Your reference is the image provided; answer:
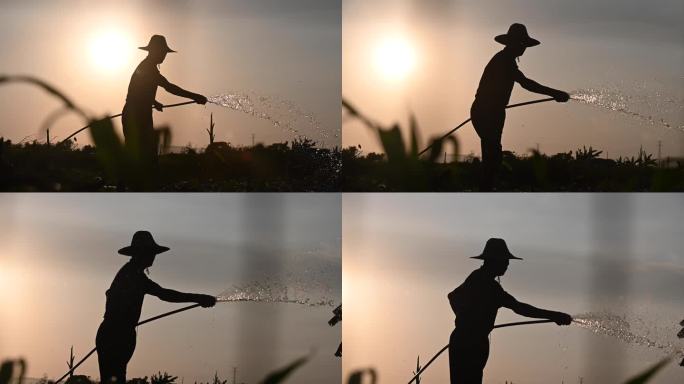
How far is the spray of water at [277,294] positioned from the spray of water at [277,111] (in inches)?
14.7

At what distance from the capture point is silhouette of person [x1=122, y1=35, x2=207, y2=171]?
224 centimetres

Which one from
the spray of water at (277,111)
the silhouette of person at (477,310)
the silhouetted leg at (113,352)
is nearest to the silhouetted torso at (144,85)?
the spray of water at (277,111)

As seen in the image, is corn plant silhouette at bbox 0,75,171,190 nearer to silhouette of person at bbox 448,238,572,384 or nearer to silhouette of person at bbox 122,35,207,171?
silhouette of person at bbox 122,35,207,171

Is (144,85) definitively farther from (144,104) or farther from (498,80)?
(498,80)

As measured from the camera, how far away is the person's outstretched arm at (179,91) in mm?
2242

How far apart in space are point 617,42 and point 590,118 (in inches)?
7.7

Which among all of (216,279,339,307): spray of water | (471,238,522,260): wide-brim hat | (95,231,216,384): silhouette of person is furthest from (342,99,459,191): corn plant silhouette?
(95,231,216,384): silhouette of person

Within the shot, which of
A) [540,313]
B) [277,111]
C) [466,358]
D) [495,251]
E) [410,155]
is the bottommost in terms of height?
[466,358]

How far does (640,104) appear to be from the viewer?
2.27m

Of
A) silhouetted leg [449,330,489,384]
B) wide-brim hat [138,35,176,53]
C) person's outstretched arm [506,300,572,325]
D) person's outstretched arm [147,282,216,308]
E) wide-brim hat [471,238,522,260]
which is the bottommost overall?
silhouetted leg [449,330,489,384]

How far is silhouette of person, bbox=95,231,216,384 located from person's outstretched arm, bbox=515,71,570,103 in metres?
0.93

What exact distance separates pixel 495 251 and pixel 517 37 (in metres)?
0.53

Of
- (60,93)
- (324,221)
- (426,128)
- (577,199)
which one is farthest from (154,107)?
(577,199)

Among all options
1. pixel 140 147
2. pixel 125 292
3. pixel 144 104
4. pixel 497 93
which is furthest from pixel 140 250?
pixel 497 93
